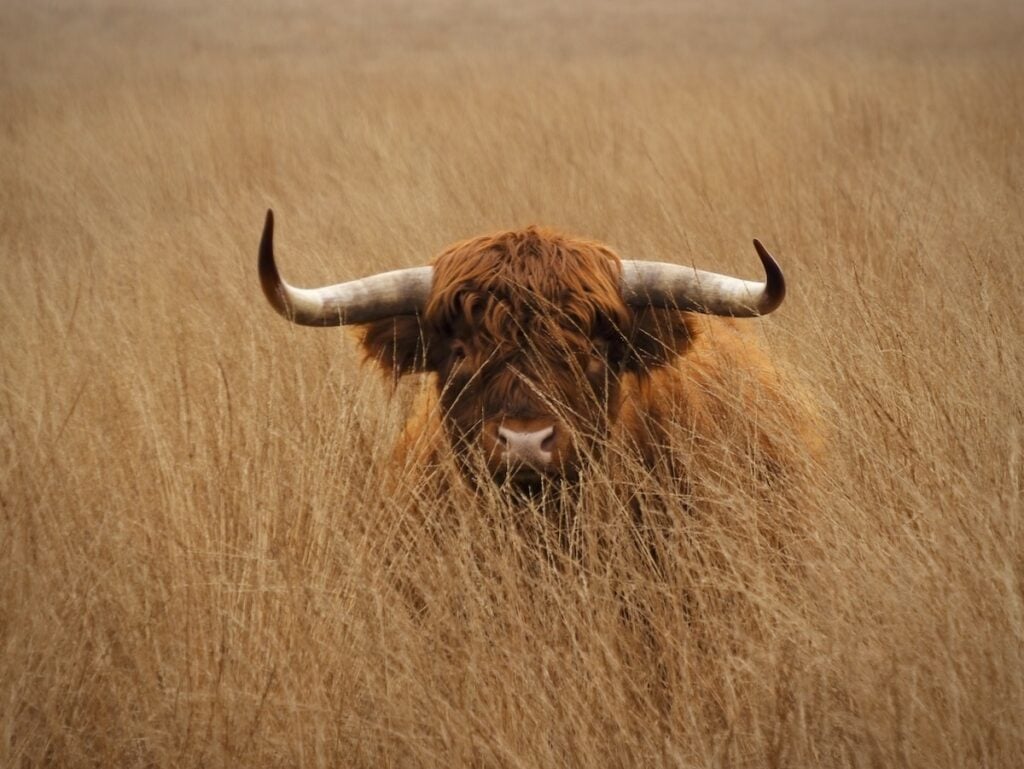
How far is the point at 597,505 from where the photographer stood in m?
2.95

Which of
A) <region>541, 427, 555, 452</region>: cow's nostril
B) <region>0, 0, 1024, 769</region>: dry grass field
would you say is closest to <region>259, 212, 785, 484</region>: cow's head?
<region>541, 427, 555, 452</region>: cow's nostril

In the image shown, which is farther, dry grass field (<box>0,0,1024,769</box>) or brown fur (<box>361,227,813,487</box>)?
brown fur (<box>361,227,813,487</box>)

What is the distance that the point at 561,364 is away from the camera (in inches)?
128

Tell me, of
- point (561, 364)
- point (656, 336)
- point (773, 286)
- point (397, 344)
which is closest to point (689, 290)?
point (656, 336)

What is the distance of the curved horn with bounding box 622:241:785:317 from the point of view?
3365mm

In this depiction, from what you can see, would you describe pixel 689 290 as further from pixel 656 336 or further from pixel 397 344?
pixel 397 344

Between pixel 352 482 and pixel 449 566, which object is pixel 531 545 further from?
pixel 352 482

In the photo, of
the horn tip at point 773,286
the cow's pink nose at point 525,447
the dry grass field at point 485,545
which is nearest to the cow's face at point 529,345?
the cow's pink nose at point 525,447

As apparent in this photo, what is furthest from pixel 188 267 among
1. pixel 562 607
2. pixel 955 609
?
pixel 955 609

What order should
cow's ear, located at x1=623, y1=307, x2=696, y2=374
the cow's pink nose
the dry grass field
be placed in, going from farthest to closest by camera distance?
cow's ear, located at x1=623, y1=307, x2=696, y2=374 < the cow's pink nose < the dry grass field

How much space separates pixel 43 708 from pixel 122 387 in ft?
6.03

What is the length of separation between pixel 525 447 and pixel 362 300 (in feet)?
2.69

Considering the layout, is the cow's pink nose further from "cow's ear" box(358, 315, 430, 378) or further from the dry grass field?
"cow's ear" box(358, 315, 430, 378)

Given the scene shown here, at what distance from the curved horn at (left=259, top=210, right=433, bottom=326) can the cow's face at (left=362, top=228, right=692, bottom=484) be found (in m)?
0.05
